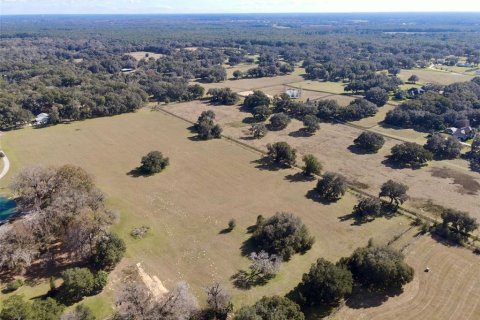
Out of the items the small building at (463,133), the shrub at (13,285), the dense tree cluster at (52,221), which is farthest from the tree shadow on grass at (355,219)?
the small building at (463,133)

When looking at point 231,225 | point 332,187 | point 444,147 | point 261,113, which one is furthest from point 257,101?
point 231,225

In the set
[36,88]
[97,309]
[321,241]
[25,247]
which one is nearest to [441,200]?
[321,241]

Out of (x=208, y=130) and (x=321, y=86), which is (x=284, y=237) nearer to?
(x=208, y=130)

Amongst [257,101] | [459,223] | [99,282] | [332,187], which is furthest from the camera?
[257,101]

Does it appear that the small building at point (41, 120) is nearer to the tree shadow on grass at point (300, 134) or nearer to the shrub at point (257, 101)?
the shrub at point (257, 101)

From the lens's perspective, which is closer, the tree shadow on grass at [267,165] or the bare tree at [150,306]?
the bare tree at [150,306]

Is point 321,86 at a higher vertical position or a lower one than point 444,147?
lower

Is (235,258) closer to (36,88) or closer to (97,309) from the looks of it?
(97,309)
